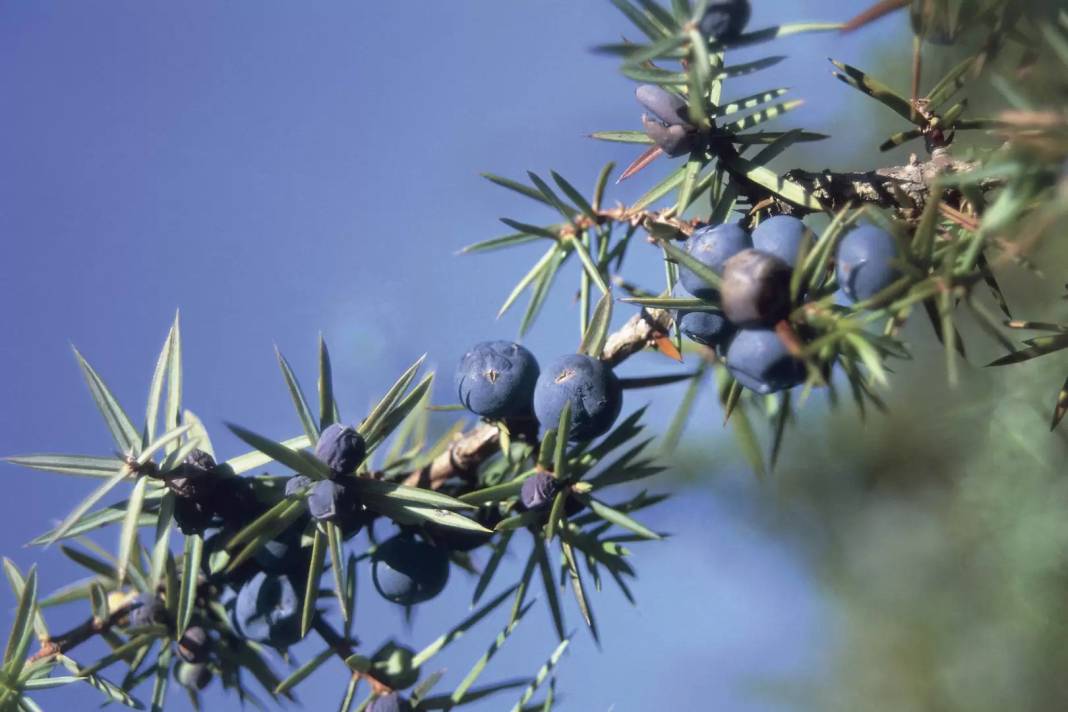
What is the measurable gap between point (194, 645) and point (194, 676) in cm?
6

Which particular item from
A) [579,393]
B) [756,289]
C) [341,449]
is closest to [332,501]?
[341,449]

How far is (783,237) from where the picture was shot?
0.43 meters

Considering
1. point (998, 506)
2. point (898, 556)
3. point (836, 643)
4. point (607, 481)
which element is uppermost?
point (607, 481)

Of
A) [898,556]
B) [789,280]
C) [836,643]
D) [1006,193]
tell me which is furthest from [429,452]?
[836,643]

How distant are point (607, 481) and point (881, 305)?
0.75ft

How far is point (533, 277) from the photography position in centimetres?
59

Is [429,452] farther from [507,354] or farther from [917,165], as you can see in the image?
[917,165]

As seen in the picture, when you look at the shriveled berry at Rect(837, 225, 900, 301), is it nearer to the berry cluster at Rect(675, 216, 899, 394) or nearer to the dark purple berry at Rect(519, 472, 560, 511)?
the berry cluster at Rect(675, 216, 899, 394)

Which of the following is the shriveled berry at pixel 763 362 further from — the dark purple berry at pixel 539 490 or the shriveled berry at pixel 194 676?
the shriveled berry at pixel 194 676

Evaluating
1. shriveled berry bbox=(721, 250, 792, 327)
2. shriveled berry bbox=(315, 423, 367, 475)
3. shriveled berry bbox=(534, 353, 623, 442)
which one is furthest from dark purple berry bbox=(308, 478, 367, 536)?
shriveled berry bbox=(721, 250, 792, 327)

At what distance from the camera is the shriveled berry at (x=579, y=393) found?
51 cm

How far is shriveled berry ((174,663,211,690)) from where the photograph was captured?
2.19ft

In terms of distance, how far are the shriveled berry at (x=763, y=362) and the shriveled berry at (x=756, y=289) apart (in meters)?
0.01

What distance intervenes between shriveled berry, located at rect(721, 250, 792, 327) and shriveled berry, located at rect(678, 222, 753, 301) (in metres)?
0.03
